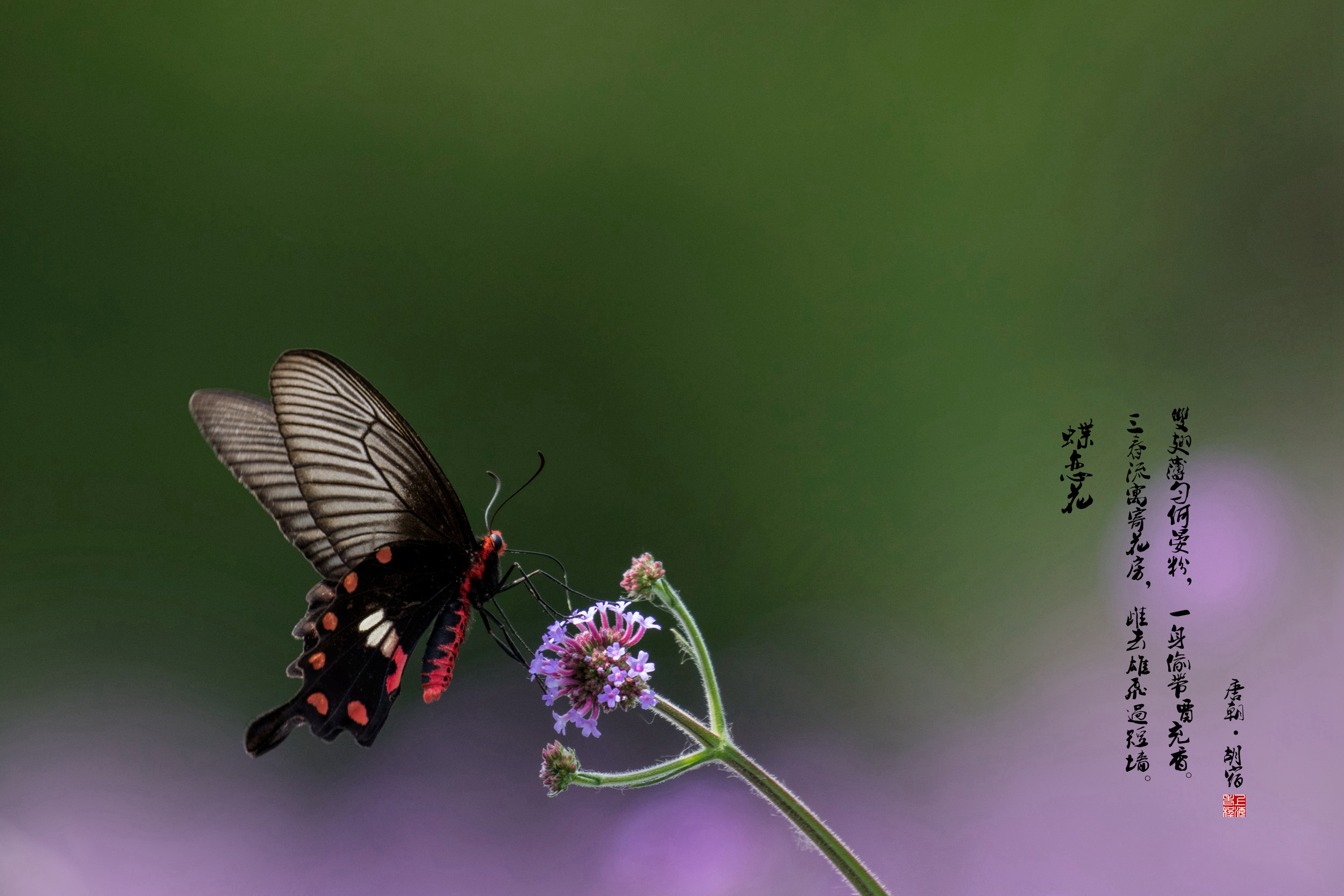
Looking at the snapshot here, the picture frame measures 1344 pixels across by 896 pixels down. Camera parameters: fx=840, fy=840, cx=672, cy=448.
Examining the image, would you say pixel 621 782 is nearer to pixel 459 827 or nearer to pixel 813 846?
pixel 813 846

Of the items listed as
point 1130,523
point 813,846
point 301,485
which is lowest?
point 813,846

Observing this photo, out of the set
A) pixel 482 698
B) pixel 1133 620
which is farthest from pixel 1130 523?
pixel 482 698

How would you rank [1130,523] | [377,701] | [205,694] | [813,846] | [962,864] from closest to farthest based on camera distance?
1. [813,846]
2. [377,701]
3. [1130,523]
4. [962,864]
5. [205,694]

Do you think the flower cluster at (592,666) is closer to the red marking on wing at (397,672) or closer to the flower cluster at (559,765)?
the flower cluster at (559,765)

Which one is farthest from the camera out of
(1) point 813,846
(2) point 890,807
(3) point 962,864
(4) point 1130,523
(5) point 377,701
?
(2) point 890,807

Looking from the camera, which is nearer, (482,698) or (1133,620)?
(1133,620)

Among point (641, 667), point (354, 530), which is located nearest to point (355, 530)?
point (354, 530)

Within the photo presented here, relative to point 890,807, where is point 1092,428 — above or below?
above
